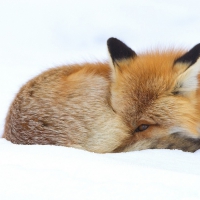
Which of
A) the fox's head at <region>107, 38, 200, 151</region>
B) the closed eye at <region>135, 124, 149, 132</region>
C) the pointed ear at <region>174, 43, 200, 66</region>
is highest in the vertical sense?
the pointed ear at <region>174, 43, 200, 66</region>

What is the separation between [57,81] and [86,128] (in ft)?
2.12

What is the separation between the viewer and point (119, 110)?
2.91 metres

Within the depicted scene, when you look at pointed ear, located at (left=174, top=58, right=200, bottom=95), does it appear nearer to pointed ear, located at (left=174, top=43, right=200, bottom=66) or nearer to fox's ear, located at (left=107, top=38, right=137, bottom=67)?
pointed ear, located at (left=174, top=43, right=200, bottom=66)

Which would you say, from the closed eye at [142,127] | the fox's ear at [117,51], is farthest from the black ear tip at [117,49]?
the closed eye at [142,127]

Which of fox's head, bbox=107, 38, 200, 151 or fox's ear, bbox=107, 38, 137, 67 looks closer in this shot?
fox's head, bbox=107, 38, 200, 151

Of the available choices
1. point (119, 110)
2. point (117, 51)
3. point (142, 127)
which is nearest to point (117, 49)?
point (117, 51)

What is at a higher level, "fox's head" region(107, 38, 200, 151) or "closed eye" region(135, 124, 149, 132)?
"fox's head" region(107, 38, 200, 151)

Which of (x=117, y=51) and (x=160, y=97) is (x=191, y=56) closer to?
(x=160, y=97)

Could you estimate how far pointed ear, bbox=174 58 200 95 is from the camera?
2.88m

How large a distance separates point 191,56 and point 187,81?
22 cm

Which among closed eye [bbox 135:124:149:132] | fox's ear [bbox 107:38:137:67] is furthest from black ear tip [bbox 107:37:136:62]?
closed eye [bbox 135:124:149:132]

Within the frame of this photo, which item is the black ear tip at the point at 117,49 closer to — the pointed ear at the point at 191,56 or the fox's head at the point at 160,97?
the fox's head at the point at 160,97

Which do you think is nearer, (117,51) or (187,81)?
(187,81)

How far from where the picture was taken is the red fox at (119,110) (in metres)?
2.79
